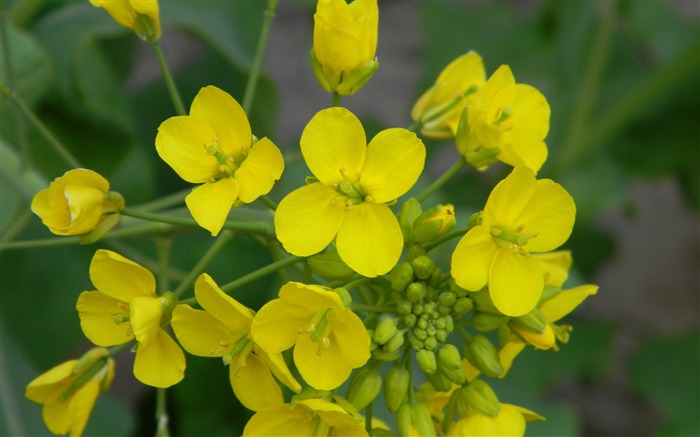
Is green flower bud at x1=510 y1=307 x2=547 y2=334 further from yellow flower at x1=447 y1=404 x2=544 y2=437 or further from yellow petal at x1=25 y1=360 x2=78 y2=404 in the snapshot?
yellow petal at x1=25 y1=360 x2=78 y2=404

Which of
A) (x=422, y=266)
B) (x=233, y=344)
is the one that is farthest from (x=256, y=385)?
(x=422, y=266)

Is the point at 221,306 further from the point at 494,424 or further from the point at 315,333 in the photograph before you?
the point at 494,424

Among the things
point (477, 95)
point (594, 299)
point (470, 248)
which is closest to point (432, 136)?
point (477, 95)

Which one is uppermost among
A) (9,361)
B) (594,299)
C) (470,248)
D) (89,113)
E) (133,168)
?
(470,248)

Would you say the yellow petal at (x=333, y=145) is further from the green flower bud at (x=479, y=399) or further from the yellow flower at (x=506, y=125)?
the green flower bud at (x=479, y=399)

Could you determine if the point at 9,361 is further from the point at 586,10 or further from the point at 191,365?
the point at 586,10

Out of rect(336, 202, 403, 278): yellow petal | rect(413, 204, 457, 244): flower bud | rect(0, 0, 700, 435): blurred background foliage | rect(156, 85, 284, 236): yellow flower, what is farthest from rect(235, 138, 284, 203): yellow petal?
rect(0, 0, 700, 435): blurred background foliage
